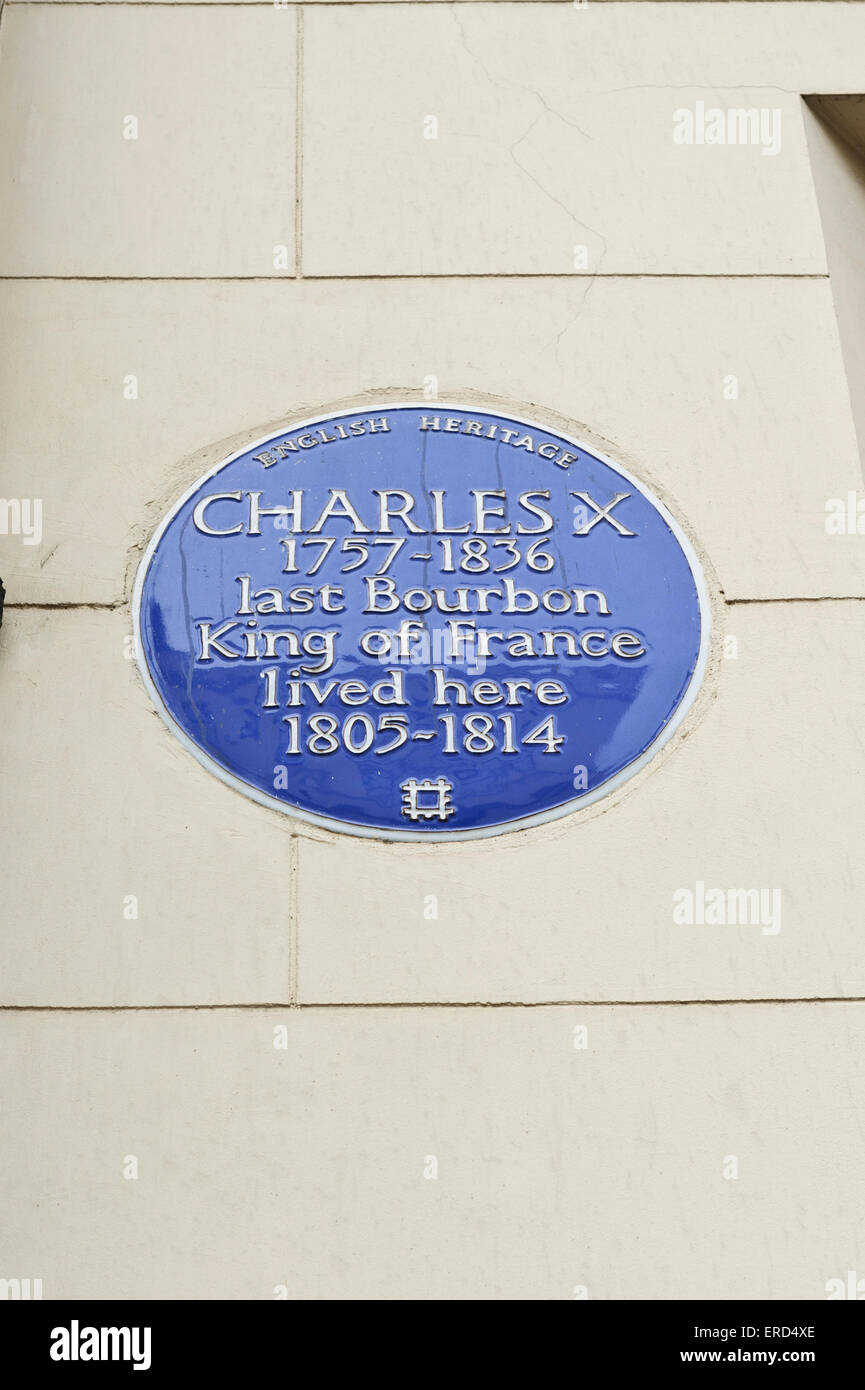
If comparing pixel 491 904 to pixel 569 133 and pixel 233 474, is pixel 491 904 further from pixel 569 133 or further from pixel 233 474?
pixel 569 133

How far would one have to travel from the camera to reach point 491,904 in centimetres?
408

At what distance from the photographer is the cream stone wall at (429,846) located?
3818mm

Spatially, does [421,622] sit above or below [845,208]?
below

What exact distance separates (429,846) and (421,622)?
65 cm

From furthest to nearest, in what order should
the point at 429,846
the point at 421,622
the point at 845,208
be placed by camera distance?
the point at 845,208 < the point at 421,622 < the point at 429,846

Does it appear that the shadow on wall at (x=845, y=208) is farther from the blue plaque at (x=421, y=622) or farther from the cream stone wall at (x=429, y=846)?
the blue plaque at (x=421, y=622)

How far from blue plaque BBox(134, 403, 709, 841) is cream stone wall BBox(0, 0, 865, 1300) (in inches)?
4.1

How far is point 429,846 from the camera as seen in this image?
414 centimetres

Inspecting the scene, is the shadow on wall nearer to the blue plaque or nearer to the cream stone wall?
the cream stone wall

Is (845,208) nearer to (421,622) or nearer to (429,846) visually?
(421,622)

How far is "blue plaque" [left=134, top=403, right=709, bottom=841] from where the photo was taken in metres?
4.19

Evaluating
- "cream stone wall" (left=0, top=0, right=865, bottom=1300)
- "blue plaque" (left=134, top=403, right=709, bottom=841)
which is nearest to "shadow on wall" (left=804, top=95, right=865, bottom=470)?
"cream stone wall" (left=0, top=0, right=865, bottom=1300)

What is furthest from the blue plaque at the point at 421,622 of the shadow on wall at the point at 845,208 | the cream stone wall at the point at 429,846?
the shadow on wall at the point at 845,208

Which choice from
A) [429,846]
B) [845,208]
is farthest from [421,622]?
[845,208]
